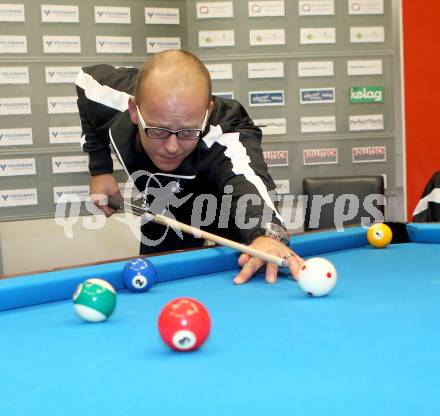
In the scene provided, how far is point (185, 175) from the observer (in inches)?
92.3

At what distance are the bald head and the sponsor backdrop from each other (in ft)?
7.04

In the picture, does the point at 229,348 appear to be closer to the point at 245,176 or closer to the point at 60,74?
the point at 245,176

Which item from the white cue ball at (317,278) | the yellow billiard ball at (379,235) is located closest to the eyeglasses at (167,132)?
Answer: the white cue ball at (317,278)

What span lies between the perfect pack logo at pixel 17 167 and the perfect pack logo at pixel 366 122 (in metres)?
2.20

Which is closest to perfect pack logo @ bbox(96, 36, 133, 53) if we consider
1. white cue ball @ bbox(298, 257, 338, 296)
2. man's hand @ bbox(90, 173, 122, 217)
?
man's hand @ bbox(90, 173, 122, 217)

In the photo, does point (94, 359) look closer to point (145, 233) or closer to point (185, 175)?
point (185, 175)

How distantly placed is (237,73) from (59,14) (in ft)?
3.98

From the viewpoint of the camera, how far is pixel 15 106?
3.93 m

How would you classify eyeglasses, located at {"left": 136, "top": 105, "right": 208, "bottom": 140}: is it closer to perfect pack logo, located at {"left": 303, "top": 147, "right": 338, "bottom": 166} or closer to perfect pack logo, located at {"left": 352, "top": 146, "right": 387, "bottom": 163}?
perfect pack logo, located at {"left": 303, "top": 147, "right": 338, "bottom": 166}

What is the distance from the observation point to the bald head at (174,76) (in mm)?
1866

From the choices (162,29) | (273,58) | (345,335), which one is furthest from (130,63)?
(345,335)

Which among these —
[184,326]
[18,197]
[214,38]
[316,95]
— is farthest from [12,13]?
[184,326]

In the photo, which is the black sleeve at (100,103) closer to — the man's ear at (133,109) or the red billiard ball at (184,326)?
the man's ear at (133,109)

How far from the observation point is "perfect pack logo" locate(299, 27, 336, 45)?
14.1 feet
